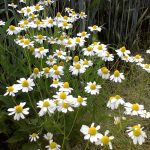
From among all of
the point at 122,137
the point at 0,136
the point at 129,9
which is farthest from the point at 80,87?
the point at 129,9

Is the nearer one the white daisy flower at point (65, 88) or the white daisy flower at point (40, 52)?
the white daisy flower at point (65, 88)

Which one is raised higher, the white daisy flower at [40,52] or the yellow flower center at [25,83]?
the white daisy flower at [40,52]

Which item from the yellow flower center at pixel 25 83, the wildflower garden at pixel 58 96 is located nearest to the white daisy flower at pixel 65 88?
the wildflower garden at pixel 58 96

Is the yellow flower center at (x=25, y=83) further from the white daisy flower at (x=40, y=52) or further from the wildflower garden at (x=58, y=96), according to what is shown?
the white daisy flower at (x=40, y=52)

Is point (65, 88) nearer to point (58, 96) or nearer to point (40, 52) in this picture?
point (58, 96)

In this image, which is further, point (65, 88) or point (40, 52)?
point (40, 52)

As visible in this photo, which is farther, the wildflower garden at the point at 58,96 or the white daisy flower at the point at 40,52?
the white daisy flower at the point at 40,52

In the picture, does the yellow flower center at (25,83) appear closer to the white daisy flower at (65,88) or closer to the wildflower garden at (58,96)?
the wildflower garden at (58,96)

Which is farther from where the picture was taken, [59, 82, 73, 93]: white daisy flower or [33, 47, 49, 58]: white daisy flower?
[33, 47, 49, 58]: white daisy flower

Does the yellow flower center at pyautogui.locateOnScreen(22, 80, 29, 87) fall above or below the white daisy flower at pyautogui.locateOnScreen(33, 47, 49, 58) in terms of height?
below

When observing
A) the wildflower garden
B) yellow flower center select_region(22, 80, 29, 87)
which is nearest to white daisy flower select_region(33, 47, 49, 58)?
the wildflower garden

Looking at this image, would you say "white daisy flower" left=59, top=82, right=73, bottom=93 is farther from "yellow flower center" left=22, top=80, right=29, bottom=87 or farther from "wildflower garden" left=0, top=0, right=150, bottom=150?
"yellow flower center" left=22, top=80, right=29, bottom=87

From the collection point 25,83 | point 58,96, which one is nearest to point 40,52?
point 25,83
